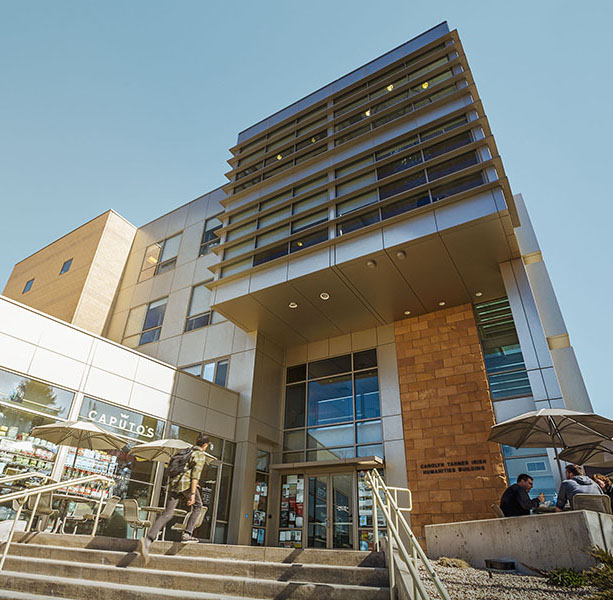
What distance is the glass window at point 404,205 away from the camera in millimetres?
13595

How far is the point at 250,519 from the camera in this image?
48.7ft

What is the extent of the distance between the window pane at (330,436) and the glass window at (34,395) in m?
8.23

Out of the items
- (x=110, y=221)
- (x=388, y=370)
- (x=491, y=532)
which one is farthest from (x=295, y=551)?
(x=110, y=221)

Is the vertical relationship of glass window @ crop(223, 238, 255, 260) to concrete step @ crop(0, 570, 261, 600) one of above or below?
above

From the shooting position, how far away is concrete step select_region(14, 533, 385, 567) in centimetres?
531

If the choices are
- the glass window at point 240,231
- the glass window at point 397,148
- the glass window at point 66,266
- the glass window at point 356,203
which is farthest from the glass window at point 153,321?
the glass window at point 397,148

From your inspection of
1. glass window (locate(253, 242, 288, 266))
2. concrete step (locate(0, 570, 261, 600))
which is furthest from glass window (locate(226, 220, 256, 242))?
concrete step (locate(0, 570, 261, 600))

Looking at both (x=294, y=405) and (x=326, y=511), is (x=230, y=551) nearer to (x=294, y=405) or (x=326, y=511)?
(x=326, y=511)

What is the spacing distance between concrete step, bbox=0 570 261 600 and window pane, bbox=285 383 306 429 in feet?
40.3

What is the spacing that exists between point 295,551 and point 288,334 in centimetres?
1239

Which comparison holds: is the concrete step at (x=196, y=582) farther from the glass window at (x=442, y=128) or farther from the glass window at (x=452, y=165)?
the glass window at (x=442, y=128)

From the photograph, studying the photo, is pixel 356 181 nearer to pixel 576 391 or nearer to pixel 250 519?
pixel 576 391

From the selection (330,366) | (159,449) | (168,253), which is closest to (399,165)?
(330,366)

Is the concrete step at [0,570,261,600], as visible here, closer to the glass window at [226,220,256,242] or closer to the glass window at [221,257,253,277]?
the glass window at [221,257,253,277]
